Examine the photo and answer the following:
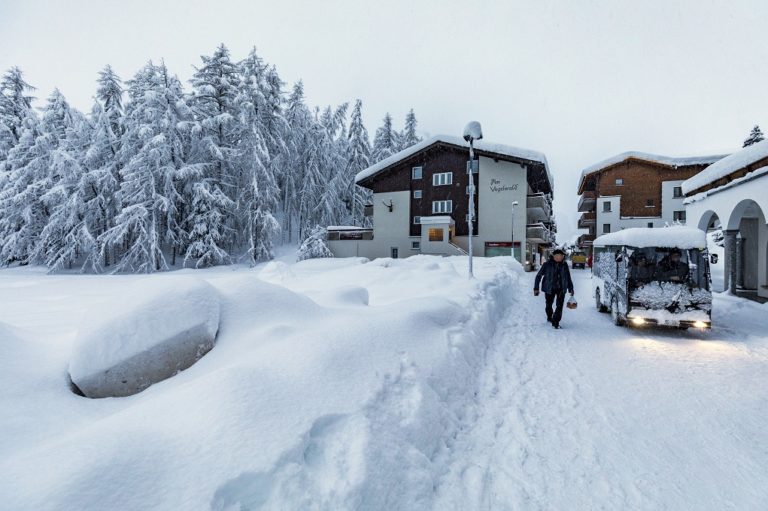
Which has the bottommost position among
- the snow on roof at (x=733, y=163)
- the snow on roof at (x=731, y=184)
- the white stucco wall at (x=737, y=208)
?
the white stucco wall at (x=737, y=208)

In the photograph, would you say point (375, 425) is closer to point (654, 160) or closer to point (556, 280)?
point (556, 280)

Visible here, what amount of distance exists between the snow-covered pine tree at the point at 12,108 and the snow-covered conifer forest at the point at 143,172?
3.6 inches

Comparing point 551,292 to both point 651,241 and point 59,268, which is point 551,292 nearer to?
point 651,241

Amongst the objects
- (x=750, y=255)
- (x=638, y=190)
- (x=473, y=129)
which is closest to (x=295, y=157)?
(x=473, y=129)

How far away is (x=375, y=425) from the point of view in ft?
9.64

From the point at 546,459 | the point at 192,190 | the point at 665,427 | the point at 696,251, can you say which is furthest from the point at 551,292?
the point at 192,190

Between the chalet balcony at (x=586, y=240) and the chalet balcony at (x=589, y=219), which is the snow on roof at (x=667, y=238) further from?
the chalet balcony at (x=589, y=219)

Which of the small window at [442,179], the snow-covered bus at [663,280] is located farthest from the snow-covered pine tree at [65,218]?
the snow-covered bus at [663,280]

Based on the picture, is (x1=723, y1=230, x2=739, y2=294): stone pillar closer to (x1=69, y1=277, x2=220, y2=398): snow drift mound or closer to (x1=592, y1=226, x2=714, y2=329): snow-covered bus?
(x1=592, y1=226, x2=714, y2=329): snow-covered bus

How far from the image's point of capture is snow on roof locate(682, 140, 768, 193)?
11.5 metres

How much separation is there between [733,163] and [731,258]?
379cm

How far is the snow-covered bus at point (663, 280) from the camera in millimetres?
7552

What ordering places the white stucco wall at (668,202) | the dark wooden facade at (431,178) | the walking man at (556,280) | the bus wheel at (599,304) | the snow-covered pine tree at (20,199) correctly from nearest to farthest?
the walking man at (556,280) < the bus wheel at (599,304) < the snow-covered pine tree at (20,199) < the dark wooden facade at (431,178) < the white stucco wall at (668,202)

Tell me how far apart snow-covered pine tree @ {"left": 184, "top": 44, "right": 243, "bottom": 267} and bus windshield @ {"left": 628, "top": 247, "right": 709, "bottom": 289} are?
28510 mm
